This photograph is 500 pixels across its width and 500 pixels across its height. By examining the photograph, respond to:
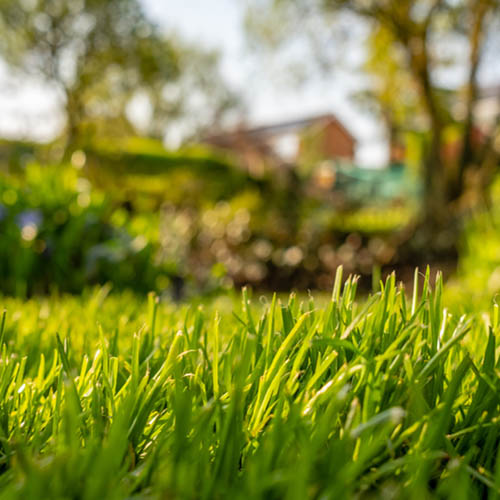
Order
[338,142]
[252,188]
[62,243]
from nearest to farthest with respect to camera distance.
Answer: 1. [62,243]
2. [252,188]
3. [338,142]

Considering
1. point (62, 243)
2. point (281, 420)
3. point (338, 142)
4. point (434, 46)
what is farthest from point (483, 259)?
point (338, 142)

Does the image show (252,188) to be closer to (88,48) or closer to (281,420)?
(281,420)

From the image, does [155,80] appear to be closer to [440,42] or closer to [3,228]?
[440,42]

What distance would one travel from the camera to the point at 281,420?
2.12 ft

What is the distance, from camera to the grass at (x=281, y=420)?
1.93 ft

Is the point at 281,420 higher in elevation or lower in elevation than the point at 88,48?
lower

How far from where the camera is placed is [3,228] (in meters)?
3.60

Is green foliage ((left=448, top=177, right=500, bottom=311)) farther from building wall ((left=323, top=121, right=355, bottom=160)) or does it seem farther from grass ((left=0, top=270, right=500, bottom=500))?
building wall ((left=323, top=121, right=355, bottom=160))

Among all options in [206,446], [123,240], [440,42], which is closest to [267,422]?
[206,446]

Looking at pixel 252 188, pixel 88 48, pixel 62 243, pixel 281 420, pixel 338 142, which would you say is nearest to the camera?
pixel 281 420

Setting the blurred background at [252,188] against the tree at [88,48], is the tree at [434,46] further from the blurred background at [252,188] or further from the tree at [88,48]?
the tree at [88,48]

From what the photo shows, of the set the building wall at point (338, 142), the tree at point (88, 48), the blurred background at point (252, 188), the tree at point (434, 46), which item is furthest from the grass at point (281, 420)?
the building wall at point (338, 142)

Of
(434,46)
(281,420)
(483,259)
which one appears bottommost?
(483,259)

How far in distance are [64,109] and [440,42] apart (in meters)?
15.9
